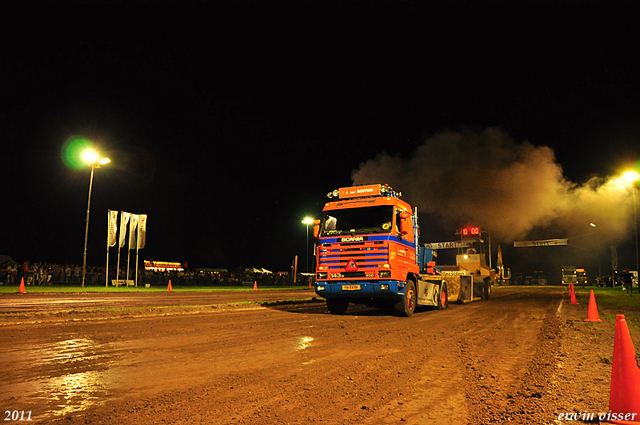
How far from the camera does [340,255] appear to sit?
1401cm

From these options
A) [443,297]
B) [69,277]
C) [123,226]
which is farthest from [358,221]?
[69,277]

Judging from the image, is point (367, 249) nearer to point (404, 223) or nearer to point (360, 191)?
point (404, 223)

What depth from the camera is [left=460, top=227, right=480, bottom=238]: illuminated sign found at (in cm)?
2886

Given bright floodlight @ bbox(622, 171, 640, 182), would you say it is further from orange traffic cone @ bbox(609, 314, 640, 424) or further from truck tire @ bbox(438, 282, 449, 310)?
orange traffic cone @ bbox(609, 314, 640, 424)

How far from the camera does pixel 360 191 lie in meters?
14.7

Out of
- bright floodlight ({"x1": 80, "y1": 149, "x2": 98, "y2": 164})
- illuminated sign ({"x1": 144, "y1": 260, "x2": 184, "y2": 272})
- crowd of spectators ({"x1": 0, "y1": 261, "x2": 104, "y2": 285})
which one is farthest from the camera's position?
illuminated sign ({"x1": 144, "y1": 260, "x2": 184, "y2": 272})

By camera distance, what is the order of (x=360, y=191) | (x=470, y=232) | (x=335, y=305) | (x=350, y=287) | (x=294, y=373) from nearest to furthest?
(x=294, y=373) → (x=350, y=287) → (x=360, y=191) → (x=335, y=305) → (x=470, y=232)

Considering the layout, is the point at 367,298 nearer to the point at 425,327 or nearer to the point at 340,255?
the point at 340,255

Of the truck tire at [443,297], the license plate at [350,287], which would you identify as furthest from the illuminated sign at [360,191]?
the truck tire at [443,297]

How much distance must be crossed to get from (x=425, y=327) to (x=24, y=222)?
239 feet

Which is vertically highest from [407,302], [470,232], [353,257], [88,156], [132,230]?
[88,156]

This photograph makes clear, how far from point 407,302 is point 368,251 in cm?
239

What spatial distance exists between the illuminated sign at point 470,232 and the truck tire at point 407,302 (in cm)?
1503

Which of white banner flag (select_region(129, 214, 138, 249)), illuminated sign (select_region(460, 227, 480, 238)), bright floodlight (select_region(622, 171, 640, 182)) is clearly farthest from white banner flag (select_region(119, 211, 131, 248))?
bright floodlight (select_region(622, 171, 640, 182))
